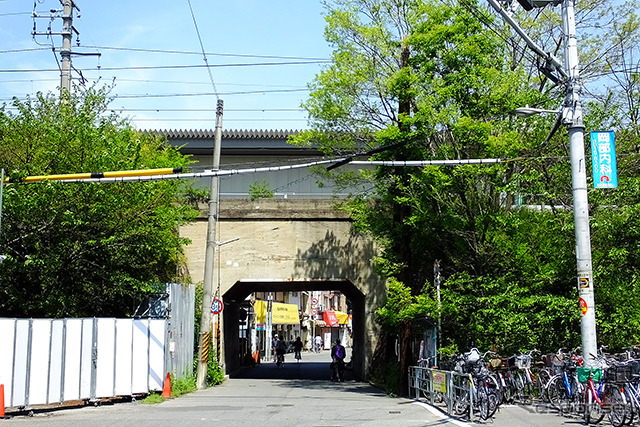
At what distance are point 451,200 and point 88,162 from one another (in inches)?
415

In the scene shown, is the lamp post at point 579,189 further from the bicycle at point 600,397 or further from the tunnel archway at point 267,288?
the tunnel archway at point 267,288

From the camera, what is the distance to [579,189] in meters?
14.6

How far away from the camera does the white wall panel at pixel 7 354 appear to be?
16.1 metres

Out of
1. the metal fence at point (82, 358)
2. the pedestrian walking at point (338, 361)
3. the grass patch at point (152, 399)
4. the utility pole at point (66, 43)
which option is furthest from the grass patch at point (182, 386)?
the utility pole at point (66, 43)

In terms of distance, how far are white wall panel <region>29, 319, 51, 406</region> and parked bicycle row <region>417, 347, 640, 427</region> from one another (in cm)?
939

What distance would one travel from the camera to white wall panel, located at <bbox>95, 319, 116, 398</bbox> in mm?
18197

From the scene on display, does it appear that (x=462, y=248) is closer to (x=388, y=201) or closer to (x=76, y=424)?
(x=388, y=201)

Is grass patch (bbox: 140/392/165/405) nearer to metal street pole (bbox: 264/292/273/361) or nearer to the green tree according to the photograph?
the green tree

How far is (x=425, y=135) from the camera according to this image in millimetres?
20859

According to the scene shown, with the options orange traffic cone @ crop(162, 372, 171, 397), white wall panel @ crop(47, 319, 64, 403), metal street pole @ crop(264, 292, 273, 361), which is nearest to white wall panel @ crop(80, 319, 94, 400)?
white wall panel @ crop(47, 319, 64, 403)

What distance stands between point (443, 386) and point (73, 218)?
34.3 feet

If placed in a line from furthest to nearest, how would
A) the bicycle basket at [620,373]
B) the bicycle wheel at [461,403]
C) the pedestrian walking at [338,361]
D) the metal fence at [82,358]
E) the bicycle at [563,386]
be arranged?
the pedestrian walking at [338,361] → the metal fence at [82,358] → the bicycle at [563,386] → the bicycle wheel at [461,403] → the bicycle basket at [620,373]

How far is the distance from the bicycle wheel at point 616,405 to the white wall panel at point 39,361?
12.5 metres

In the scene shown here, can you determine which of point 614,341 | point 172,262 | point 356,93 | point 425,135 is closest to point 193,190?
point 172,262
